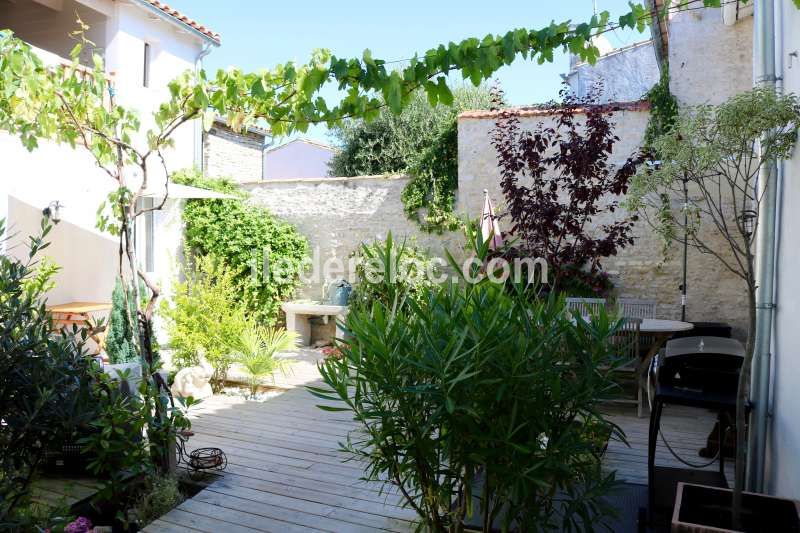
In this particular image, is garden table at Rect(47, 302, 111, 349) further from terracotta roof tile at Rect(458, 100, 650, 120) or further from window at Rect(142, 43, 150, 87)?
terracotta roof tile at Rect(458, 100, 650, 120)

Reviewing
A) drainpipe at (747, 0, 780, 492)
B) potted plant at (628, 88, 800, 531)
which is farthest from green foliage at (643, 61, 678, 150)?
potted plant at (628, 88, 800, 531)

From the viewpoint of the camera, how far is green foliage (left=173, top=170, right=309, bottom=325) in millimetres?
10336

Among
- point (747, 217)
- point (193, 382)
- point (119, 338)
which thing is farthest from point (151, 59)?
point (747, 217)

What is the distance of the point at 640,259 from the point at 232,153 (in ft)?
25.2

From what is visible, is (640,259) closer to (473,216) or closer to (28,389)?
(473,216)

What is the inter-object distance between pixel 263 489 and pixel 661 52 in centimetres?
918

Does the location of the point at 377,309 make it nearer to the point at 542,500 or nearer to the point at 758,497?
the point at 542,500

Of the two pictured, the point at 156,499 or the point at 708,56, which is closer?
the point at 156,499

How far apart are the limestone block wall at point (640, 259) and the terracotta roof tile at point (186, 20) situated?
4917 mm

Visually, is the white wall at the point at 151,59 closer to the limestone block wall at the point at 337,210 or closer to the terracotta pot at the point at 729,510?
the limestone block wall at the point at 337,210

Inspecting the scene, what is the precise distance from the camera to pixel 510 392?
8.50 feet

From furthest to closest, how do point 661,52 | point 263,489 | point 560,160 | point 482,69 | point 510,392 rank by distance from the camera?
point 661,52 → point 560,160 → point 263,489 → point 482,69 → point 510,392

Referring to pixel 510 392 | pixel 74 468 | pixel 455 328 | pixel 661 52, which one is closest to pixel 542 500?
pixel 510 392

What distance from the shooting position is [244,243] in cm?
1033
